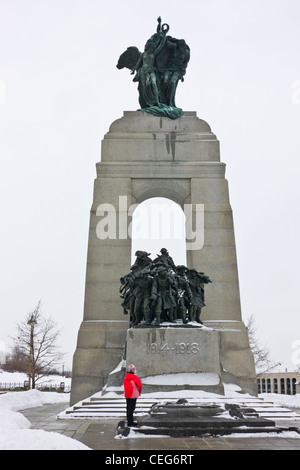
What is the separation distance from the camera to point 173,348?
14.6 m

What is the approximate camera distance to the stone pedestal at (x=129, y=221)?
18062 mm

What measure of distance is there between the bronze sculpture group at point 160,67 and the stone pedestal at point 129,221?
1.55 metres

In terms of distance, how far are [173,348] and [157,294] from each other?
1.84 m

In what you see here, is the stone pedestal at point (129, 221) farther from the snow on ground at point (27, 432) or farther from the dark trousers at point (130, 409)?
the dark trousers at point (130, 409)

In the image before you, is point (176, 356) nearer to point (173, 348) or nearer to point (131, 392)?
point (173, 348)

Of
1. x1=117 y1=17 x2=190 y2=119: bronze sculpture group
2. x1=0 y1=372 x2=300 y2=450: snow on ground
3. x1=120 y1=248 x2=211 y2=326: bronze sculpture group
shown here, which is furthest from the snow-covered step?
x1=117 y1=17 x2=190 y2=119: bronze sculpture group

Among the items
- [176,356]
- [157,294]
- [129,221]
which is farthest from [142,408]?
[129,221]

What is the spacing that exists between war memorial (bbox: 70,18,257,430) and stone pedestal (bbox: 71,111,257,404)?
0.04 m

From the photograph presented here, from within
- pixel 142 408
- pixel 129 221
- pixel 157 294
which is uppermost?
pixel 129 221

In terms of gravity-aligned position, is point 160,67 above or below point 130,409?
above

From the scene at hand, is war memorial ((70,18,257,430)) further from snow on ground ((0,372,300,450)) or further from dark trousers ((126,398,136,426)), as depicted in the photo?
dark trousers ((126,398,136,426))

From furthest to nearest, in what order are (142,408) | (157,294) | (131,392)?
(157,294)
(142,408)
(131,392)

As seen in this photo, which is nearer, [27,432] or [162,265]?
[27,432]
